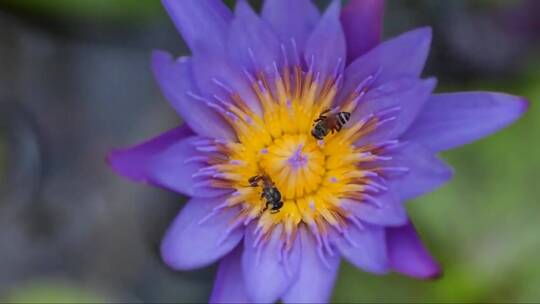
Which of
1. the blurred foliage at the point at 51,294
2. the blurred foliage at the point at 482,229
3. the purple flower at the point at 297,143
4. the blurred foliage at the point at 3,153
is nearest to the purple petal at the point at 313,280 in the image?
the purple flower at the point at 297,143

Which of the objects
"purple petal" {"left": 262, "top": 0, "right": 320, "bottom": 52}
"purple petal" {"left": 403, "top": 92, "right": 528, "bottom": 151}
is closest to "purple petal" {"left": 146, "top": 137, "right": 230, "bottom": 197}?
"purple petal" {"left": 262, "top": 0, "right": 320, "bottom": 52}

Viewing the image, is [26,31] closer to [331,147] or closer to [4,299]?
[4,299]

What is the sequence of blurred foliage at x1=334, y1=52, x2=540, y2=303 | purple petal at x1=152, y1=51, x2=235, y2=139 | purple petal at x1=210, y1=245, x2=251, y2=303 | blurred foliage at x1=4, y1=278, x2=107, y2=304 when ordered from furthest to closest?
1. blurred foliage at x1=4, y1=278, x2=107, y2=304
2. blurred foliage at x1=334, y1=52, x2=540, y2=303
3. purple petal at x1=210, y1=245, x2=251, y2=303
4. purple petal at x1=152, y1=51, x2=235, y2=139

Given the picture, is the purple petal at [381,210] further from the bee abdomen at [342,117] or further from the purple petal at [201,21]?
the purple petal at [201,21]

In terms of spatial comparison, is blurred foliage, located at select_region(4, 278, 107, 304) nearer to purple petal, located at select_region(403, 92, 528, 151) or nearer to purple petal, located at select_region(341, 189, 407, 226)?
purple petal, located at select_region(341, 189, 407, 226)

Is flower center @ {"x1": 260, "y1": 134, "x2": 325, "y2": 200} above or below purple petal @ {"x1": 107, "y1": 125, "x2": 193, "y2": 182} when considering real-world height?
below

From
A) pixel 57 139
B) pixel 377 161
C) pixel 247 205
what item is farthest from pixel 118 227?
pixel 377 161

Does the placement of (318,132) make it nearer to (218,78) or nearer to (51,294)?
(218,78)
